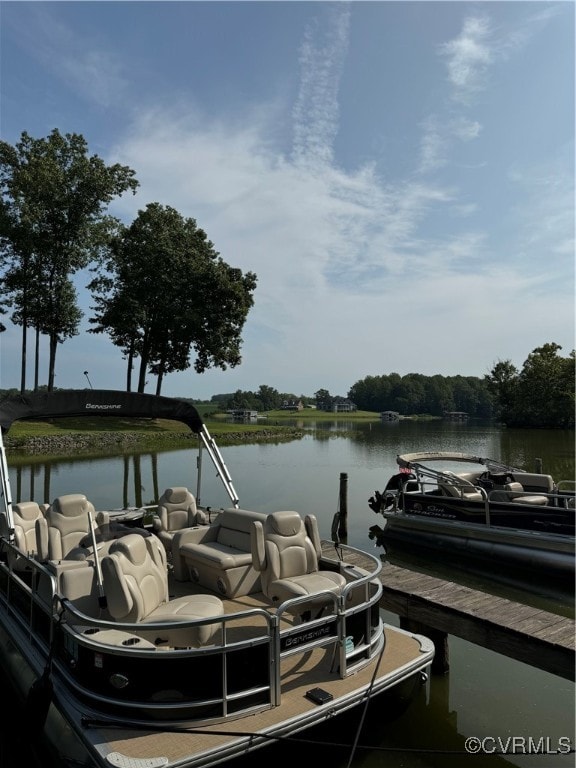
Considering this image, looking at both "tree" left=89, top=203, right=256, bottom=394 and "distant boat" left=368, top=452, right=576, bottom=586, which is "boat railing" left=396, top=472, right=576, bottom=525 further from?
"tree" left=89, top=203, right=256, bottom=394

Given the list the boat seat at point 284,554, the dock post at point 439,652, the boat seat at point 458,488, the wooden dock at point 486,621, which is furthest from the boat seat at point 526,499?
the boat seat at point 284,554

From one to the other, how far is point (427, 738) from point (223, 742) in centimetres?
272

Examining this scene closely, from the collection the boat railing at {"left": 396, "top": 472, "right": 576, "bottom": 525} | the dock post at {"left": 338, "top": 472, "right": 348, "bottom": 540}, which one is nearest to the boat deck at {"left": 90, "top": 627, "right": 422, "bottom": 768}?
the boat railing at {"left": 396, "top": 472, "right": 576, "bottom": 525}

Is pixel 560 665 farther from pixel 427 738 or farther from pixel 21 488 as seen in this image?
pixel 21 488

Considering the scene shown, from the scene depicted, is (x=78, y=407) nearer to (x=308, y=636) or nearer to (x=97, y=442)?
(x=308, y=636)

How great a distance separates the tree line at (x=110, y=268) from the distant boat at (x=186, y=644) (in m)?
34.1

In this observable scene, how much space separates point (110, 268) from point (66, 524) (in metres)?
39.4

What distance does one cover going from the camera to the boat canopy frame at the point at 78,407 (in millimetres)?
7586

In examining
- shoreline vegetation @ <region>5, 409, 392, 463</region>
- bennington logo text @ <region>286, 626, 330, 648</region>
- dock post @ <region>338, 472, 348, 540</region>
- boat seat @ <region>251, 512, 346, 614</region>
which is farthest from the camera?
shoreline vegetation @ <region>5, 409, 392, 463</region>

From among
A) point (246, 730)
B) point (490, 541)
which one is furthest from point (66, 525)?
point (490, 541)

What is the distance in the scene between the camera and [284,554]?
22.5 ft

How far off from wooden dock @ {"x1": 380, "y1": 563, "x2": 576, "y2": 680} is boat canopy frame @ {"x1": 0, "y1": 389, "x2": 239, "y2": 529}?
3.09m

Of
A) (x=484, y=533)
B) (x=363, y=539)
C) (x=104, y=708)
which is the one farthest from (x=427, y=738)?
(x=363, y=539)

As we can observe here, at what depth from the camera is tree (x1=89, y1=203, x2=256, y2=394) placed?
43531 mm
